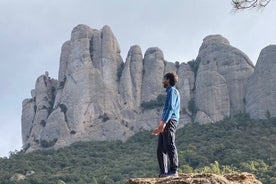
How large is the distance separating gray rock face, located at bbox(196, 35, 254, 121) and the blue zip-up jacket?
81530mm

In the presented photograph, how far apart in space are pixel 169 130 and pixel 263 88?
80115 millimetres

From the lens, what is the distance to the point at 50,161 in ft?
261

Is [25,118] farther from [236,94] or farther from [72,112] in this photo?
[236,94]

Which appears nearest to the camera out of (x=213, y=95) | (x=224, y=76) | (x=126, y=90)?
(x=213, y=95)

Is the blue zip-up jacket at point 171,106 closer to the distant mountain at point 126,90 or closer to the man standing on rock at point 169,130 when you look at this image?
the man standing on rock at point 169,130

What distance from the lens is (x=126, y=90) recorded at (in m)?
98.1

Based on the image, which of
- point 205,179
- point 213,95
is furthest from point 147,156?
point 205,179

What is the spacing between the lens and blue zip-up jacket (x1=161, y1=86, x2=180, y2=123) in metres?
8.77

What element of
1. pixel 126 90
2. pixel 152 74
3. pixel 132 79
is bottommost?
pixel 126 90

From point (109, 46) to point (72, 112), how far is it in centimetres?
1272

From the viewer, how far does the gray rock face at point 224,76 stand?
91.2 m

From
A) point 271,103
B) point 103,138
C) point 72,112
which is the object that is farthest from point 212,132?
point 72,112

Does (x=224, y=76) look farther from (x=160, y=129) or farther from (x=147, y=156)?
(x=160, y=129)

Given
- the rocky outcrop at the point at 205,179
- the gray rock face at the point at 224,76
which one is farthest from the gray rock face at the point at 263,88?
the rocky outcrop at the point at 205,179
